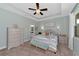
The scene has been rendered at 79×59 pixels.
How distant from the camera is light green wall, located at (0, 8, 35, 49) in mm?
1871

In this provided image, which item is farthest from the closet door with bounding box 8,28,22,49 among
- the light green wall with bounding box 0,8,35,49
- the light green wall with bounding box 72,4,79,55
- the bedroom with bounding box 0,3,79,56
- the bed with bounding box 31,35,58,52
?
the light green wall with bounding box 72,4,79,55

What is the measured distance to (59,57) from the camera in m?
1.74

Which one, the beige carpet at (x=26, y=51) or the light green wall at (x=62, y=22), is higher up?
the light green wall at (x=62, y=22)

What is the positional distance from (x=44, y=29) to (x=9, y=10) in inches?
33.6

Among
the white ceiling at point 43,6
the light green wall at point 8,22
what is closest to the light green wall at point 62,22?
the white ceiling at point 43,6

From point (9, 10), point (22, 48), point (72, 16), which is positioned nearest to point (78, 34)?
point (72, 16)

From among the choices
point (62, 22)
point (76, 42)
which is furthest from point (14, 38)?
point (76, 42)

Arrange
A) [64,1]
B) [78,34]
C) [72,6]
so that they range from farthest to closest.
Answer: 1. [78,34]
2. [72,6]
3. [64,1]

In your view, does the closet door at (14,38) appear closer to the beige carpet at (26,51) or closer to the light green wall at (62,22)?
the beige carpet at (26,51)

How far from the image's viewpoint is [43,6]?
5.95 feet

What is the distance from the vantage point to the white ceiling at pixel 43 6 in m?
1.79

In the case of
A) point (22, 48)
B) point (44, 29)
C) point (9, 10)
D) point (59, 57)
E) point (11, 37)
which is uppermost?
point (9, 10)

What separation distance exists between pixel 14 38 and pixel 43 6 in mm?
911

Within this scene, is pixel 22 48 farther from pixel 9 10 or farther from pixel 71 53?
pixel 71 53
